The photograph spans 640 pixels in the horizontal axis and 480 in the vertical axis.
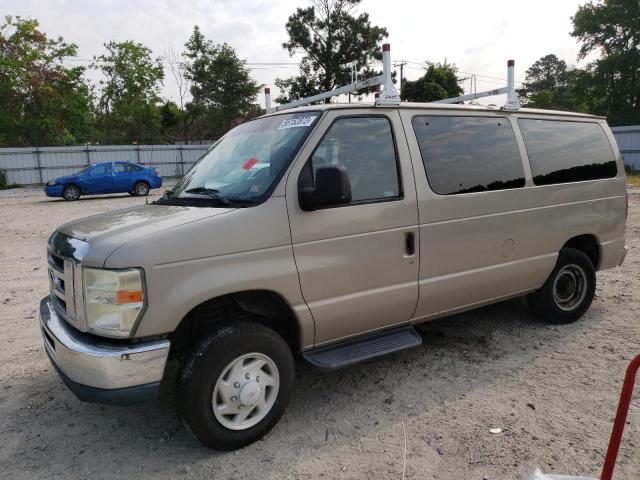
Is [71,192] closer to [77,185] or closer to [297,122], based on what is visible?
[77,185]

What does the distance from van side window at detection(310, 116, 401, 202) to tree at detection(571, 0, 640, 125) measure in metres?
44.9

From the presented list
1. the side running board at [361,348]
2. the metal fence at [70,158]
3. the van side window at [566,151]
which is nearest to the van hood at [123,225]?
the side running board at [361,348]

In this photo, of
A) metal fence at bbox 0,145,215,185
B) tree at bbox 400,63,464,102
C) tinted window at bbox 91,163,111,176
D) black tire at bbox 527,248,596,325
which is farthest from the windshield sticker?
metal fence at bbox 0,145,215,185

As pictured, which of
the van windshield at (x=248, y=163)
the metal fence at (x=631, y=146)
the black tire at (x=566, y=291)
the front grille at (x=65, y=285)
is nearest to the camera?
the front grille at (x=65, y=285)

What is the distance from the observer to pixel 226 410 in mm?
3014

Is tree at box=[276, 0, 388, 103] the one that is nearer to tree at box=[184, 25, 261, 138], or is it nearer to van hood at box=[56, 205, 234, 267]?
tree at box=[184, 25, 261, 138]

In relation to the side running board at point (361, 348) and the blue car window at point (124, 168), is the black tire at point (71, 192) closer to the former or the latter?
the blue car window at point (124, 168)

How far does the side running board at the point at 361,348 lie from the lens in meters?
3.30

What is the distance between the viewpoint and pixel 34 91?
32.1m

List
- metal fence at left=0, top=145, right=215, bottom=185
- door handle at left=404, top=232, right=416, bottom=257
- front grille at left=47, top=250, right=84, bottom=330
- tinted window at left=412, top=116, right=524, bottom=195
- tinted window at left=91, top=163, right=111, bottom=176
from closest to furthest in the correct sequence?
front grille at left=47, top=250, right=84, bottom=330 < door handle at left=404, top=232, right=416, bottom=257 < tinted window at left=412, top=116, right=524, bottom=195 < tinted window at left=91, top=163, right=111, bottom=176 < metal fence at left=0, top=145, right=215, bottom=185

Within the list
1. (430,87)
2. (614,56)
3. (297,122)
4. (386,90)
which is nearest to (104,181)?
(430,87)

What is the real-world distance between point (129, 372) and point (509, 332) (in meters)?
3.63

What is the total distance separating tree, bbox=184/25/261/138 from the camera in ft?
133

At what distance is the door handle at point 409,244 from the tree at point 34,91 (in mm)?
34919
